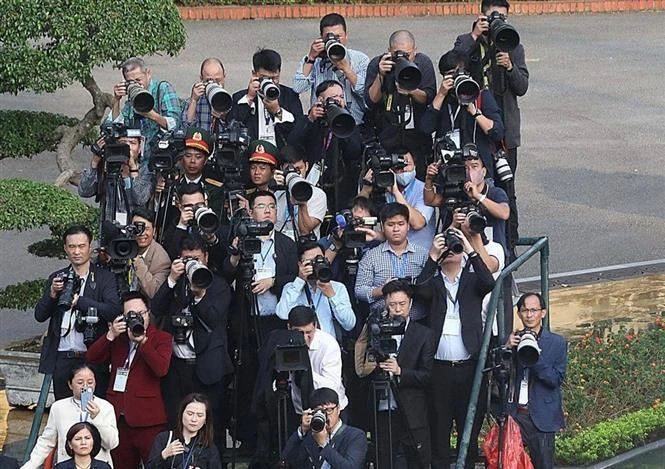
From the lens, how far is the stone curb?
2872cm

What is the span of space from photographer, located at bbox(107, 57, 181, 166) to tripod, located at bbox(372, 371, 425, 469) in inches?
104

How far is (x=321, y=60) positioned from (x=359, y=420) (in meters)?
2.91

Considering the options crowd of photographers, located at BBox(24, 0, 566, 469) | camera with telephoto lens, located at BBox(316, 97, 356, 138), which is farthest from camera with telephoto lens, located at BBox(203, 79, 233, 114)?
camera with telephoto lens, located at BBox(316, 97, 356, 138)

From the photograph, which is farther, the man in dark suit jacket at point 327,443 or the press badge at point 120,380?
the press badge at point 120,380

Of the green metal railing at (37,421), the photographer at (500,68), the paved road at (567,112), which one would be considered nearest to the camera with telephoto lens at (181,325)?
the green metal railing at (37,421)

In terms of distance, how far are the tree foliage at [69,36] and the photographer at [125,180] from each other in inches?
60.5

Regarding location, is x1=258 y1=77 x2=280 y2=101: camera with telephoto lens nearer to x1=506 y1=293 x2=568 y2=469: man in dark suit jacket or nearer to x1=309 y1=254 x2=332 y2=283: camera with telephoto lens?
x1=309 y1=254 x2=332 y2=283: camera with telephoto lens

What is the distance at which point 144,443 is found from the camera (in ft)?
38.4

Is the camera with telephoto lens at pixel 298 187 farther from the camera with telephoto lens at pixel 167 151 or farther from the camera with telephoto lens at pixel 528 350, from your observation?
the camera with telephoto lens at pixel 528 350

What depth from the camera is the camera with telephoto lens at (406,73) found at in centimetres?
1227

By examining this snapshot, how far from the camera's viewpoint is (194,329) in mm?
11688

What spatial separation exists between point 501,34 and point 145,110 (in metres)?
2.67

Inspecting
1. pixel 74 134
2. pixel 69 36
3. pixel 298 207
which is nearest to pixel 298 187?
pixel 298 207

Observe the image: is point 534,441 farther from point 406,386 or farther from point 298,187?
point 298,187
